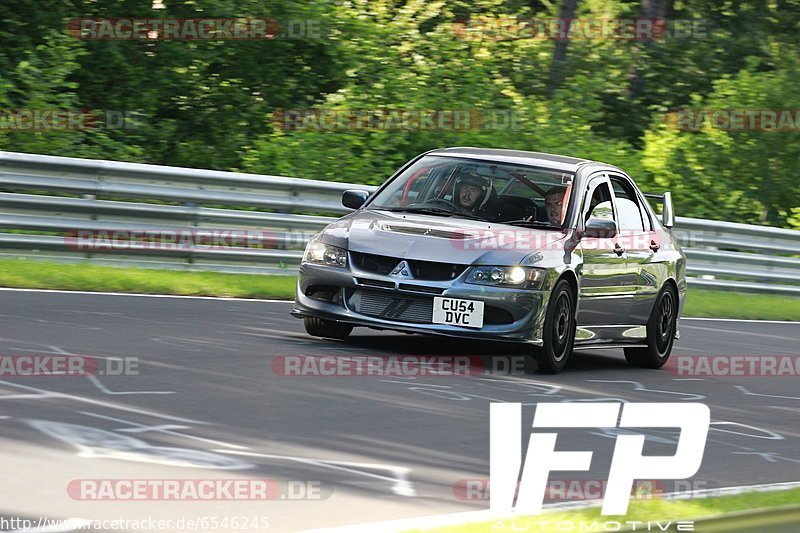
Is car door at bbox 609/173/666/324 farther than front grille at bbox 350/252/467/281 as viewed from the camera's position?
Yes

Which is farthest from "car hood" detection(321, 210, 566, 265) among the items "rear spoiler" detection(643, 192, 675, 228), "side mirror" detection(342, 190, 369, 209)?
"rear spoiler" detection(643, 192, 675, 228)

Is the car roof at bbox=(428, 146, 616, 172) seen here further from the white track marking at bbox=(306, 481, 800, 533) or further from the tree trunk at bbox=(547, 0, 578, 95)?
the tree trunk at bbox=(547, 0, 578, 95)

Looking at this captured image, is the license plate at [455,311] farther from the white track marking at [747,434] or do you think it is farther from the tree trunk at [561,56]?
the tree trunk at [561,56]

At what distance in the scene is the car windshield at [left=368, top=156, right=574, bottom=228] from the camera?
465 inches

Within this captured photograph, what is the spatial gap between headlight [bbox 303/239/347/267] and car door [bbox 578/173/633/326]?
1.87m

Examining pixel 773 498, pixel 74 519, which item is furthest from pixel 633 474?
pixel 74 519

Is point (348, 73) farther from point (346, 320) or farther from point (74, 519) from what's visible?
point (74, 519)

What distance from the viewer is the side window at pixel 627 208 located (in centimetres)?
1288

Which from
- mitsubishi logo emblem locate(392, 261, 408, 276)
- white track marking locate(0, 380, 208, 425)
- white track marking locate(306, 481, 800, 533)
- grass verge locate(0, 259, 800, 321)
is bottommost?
grass verge locate(0, 259, 800, 321)

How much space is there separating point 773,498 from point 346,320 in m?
4.60

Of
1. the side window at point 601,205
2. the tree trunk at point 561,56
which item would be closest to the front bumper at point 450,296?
the side window at point 601,205

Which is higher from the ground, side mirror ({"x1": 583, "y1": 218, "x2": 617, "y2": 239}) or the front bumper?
side mirror ({"x1": 583, "y1": 218, "x2": 617, "y2": 239})

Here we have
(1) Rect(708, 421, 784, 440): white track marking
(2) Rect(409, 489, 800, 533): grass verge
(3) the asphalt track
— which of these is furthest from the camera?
(1) Rect(708, 421, 784, 440): white track marking

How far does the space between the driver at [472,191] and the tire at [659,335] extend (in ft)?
6.92
